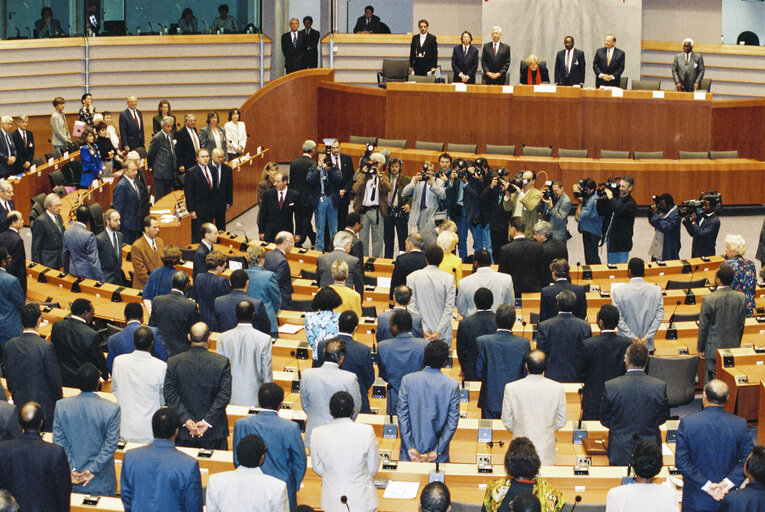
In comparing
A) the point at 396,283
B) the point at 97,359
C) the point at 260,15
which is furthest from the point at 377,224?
the point at 260,15

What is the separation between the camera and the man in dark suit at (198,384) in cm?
654

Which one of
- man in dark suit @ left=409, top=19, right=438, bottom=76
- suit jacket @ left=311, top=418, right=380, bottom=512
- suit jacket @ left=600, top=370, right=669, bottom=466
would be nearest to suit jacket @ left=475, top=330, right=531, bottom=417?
suit jacket @ left=600, top=370, right=669, bottom=466

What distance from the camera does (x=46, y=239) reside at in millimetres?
10992

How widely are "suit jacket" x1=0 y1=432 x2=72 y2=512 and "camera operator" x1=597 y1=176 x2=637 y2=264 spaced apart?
298 inches

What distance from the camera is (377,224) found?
1256 cm

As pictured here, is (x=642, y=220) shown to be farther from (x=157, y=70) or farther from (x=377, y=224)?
(x=157, y=70)

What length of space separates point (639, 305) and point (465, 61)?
8.35 metres

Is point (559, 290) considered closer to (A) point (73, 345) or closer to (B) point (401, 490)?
(B) point (401, 490)

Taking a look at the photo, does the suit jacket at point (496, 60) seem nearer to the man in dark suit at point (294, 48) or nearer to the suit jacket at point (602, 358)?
the man in dark suit at point (294, 48)

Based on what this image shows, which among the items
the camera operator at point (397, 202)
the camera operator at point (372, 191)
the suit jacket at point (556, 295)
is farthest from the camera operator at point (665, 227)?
the suit jacket at point (556, 295)

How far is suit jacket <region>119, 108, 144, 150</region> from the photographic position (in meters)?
15.2

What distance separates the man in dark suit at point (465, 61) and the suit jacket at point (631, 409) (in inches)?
392

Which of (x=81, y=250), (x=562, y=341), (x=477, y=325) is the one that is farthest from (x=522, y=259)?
(x=81, y=250)

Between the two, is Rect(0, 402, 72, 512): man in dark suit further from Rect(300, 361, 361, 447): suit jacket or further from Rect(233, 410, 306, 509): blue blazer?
Rect(300, 361, 361, 447): suit jacket
